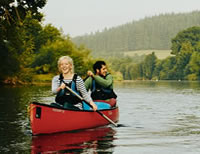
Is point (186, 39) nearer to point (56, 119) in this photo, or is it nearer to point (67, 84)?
point (67, 84)

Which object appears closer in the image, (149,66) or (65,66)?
(65,66)

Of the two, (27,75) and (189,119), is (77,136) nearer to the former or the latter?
(189,119)

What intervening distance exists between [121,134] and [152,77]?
126m

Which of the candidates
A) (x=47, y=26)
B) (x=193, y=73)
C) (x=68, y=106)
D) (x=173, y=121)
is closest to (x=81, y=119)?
(x=68, y=106)

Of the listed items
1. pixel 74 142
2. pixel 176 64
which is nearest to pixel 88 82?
pixel 74 142

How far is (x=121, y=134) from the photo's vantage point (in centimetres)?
1053

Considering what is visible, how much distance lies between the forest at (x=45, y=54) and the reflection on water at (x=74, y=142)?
1198 centimetres

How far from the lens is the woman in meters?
9.77

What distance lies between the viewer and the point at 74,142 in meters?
9.16

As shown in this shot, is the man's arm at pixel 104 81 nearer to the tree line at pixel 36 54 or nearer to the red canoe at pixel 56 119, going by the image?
the red canoe at pixel 56 119

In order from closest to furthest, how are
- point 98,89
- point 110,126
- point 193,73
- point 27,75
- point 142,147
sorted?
point 142,147 → point 110,126 → point 98,89 → point 27,75 → point 193,73

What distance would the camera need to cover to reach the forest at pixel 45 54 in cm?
2289

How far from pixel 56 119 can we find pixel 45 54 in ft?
165

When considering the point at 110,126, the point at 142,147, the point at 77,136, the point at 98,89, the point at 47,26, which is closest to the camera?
the point at 142,147
